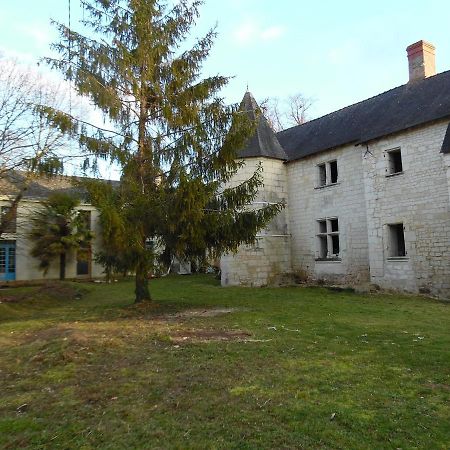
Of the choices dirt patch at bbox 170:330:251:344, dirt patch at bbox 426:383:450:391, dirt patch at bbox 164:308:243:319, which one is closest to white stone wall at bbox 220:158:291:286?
dirt patch at bbox 164:308:243:319

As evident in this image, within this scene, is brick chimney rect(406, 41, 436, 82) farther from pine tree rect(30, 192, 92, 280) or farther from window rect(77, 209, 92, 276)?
pine tree rect(30, 192, 92, 280)

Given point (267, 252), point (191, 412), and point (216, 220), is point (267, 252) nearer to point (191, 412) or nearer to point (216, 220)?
point (216, 220)

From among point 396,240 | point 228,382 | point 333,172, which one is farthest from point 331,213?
point 228,382

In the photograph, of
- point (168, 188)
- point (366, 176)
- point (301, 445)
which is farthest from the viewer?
point (366, 176)

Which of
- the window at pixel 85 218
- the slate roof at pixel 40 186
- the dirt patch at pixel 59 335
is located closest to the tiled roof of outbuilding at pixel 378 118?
the slate roof at pixel 40 186

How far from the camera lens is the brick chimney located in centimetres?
1627

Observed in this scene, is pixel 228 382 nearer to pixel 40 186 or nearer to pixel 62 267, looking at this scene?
pixel 62 267

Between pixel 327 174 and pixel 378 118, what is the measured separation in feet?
9.61

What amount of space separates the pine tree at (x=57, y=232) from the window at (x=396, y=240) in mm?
15869

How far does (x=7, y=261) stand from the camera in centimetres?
2503

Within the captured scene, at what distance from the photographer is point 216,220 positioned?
1017cm

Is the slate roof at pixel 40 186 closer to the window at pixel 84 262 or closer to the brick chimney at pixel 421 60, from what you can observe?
the window at pixel 84 262

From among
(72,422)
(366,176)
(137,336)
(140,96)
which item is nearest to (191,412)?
Answer: (72,422)

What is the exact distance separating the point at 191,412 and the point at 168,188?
705cm
